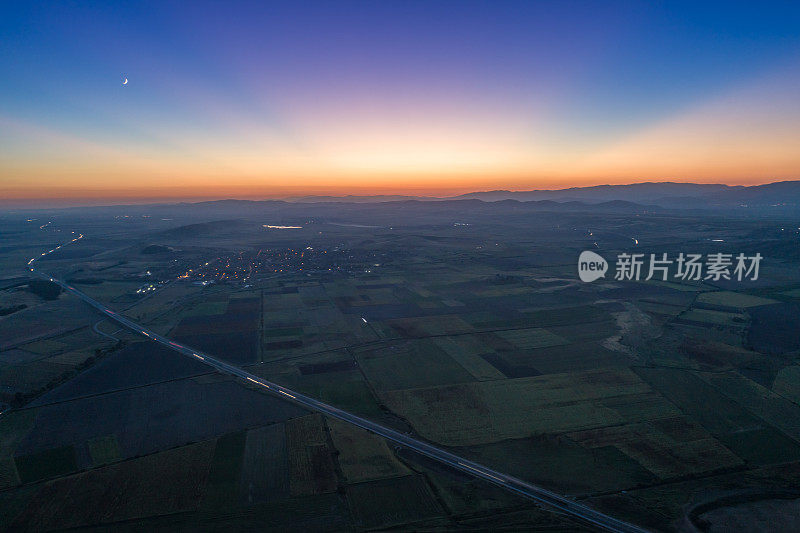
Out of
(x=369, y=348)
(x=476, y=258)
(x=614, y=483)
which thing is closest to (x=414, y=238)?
(x=476, y=258)

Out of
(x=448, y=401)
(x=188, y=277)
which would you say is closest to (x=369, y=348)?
Answer: (x=448, y=401)

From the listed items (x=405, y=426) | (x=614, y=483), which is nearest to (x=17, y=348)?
(x=405, y=426)

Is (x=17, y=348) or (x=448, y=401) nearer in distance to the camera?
(x=448, y=401)

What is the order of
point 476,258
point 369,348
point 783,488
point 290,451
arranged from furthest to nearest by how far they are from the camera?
point 476,258, point 369,348, point 290,451, point 783,488

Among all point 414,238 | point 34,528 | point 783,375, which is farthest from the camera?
point 414,238

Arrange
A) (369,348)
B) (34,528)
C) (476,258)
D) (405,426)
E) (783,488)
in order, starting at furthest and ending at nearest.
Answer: (476,258) → (369,348) → (405,426) → (783,488) → (34,528)

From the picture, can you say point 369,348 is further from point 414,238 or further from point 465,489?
point 414,238

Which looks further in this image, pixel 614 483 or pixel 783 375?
pixel 783 375

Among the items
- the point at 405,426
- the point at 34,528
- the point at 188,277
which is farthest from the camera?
the point at 188,277

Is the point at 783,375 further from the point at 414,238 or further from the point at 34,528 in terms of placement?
the point at 414,238
